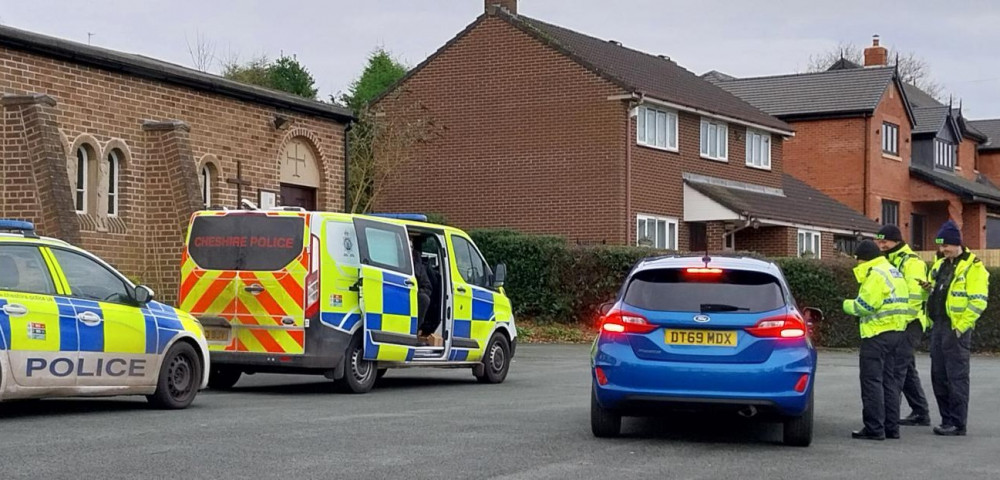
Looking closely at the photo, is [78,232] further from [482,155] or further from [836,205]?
[836,205]

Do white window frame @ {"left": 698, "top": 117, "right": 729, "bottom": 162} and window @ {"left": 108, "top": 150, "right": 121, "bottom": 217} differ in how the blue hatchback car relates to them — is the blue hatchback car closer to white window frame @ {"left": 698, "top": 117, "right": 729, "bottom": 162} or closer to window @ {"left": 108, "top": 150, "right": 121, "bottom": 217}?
window @ {"left": 108, "top": 150, "right": 121, "bottom": 217}

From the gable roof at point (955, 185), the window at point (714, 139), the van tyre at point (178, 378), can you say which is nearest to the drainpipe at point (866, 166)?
the gable roof at point (955, 185)

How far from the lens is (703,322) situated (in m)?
10.6

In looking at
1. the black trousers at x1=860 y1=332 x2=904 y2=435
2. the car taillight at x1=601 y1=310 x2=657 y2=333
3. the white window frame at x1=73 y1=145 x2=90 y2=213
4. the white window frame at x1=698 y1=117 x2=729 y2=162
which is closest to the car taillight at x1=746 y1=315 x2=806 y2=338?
the car taillight at x1=601 y1=310 x2=657 y2=333

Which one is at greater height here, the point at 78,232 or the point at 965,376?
the point at 78,232

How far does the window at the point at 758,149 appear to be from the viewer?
40.2 meters

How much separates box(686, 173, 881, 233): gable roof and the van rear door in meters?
22.6

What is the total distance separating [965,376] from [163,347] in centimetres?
713

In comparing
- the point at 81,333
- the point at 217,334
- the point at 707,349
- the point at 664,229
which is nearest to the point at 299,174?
the point at 217,334

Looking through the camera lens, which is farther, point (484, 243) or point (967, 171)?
point (967, 171)

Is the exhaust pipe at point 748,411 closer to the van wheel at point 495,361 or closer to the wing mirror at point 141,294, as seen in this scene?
the wing mirror at point 141,294

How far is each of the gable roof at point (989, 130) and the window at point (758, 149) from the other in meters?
23.0

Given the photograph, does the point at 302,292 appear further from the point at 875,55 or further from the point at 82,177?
the point at 875,55

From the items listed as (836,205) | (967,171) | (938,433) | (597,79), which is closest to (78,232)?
(938,433)
